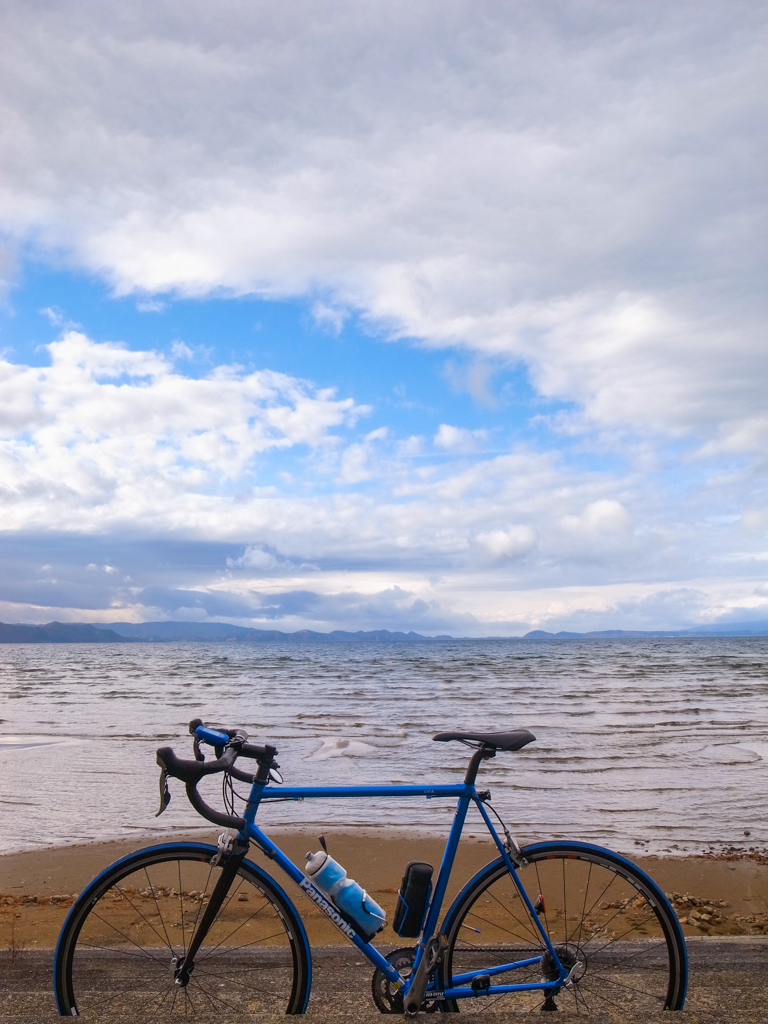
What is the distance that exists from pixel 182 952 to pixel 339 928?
656mm

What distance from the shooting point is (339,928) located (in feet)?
8.50

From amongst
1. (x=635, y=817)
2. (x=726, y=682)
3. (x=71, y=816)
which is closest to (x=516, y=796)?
(x=635, y=817)

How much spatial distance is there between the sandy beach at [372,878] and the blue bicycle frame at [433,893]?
190cm

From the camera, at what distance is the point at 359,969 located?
3.39m

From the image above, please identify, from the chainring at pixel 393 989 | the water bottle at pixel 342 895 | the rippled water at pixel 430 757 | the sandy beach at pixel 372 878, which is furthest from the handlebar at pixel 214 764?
the rippled water at pixel 430 757

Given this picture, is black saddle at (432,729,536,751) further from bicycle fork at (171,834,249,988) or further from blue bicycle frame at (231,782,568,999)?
bicycle fork at (171,834,249,988)

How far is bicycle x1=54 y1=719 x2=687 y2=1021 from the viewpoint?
256 centimetres

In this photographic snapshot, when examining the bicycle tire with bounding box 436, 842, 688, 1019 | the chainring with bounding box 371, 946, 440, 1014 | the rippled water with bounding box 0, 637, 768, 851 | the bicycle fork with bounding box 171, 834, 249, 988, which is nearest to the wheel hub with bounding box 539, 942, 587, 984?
the bicycle tire with bounding box 436, 842, 688, 1019

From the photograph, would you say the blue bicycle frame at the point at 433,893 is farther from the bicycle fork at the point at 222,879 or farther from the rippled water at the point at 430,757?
the rippled water at the point at 430,757

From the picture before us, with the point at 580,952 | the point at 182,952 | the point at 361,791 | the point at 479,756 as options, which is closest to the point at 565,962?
the point at 580,952

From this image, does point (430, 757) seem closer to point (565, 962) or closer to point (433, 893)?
point (565, 962)

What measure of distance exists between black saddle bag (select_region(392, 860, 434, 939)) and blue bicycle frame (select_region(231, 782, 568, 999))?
3 cm

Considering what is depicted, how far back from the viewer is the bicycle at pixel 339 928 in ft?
8.40

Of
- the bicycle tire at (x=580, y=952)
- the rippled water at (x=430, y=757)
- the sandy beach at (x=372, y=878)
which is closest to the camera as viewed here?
the bicycle tire at (x=580, y=952)
